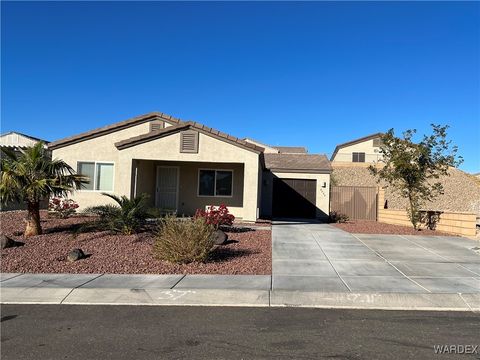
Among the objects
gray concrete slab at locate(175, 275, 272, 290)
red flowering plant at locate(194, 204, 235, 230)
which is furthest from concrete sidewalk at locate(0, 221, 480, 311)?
red flowering plant at locate(194, 204, 235, 230)

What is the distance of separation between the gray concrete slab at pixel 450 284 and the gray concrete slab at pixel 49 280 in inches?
259

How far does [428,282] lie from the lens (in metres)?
8.48

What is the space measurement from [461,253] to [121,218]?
979cm

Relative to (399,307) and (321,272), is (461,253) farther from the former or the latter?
(399,307)

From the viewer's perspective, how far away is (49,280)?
28.1 feet

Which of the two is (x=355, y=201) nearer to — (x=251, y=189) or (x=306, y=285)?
(x=251, y=189)

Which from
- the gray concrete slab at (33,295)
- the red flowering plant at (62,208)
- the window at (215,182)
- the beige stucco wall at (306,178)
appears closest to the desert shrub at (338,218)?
the beige stucco wall at (306,178)

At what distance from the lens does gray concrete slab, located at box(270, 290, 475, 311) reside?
700 cm

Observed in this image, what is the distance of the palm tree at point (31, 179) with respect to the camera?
11.9 metres

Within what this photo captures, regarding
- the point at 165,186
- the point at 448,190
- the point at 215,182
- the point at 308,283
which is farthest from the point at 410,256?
the point at 448,190

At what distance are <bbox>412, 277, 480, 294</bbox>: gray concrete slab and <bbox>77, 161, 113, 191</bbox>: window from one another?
13713 mm

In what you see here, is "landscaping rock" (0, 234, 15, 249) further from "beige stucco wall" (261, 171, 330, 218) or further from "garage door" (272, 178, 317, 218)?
"garage door" (272, 178, 317, 218)

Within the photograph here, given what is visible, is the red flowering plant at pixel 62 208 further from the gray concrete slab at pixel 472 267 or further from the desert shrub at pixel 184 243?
the gray concrete slab at pixel 472 267

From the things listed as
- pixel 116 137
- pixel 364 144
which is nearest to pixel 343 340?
pixel 116 137
